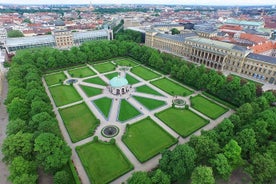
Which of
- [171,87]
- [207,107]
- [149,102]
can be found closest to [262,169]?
[207,107]

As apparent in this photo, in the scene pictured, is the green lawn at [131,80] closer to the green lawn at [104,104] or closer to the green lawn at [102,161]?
the green lawn at [104,104]

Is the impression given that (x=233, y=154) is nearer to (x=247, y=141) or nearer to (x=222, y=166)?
(x=222, y=166)

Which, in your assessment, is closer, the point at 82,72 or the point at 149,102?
the point at 149,102

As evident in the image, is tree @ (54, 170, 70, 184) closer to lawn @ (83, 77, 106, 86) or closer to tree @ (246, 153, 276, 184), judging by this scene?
tree @ (246, 153, 276, 184)

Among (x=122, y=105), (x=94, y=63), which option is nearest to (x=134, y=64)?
(x=94, y=63)

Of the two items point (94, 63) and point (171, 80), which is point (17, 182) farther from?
point (94, 63)

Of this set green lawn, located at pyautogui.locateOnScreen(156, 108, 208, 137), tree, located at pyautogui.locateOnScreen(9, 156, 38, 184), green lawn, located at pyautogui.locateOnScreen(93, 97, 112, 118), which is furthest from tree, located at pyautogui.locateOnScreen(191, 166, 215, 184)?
green lawn, located at pyautogui.locateOnScreen(93, 97, 112, 118)
